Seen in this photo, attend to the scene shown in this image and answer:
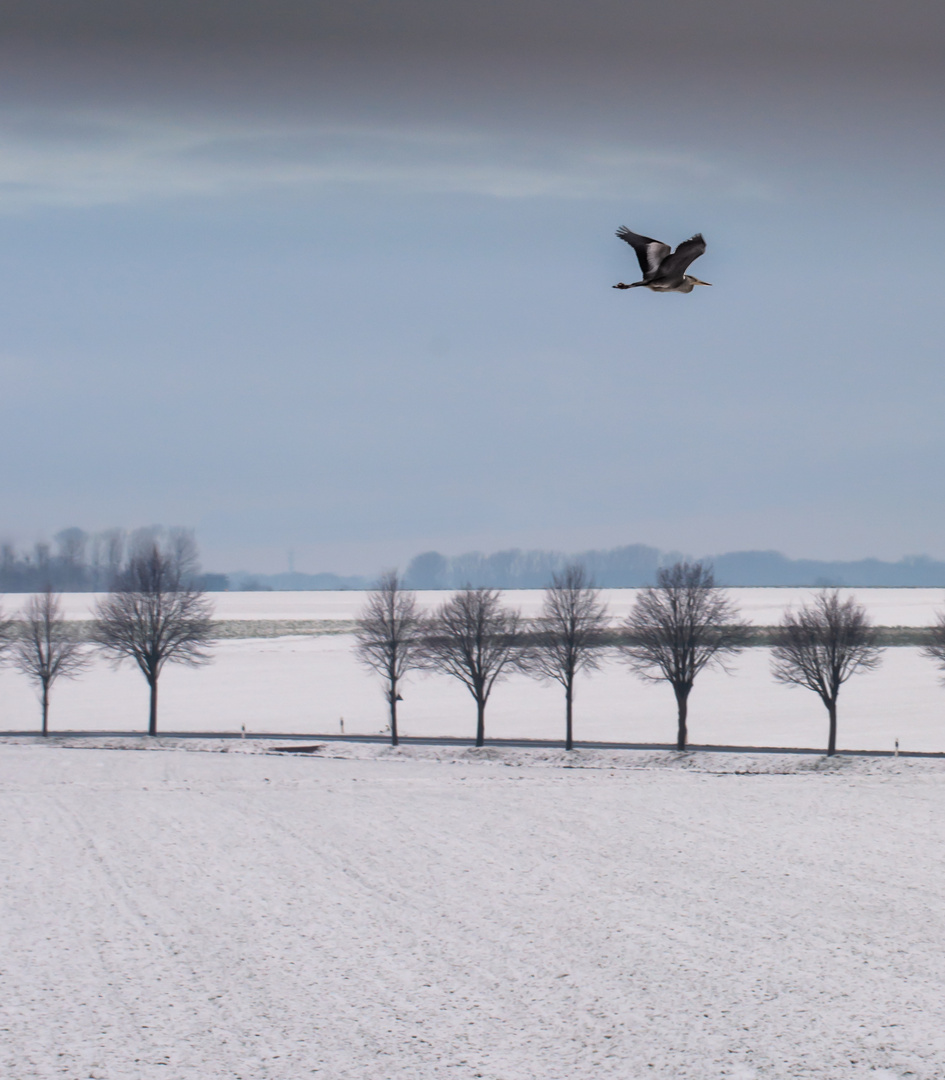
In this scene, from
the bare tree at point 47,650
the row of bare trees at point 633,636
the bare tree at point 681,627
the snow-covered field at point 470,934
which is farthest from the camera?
the bare tree at point 47,650

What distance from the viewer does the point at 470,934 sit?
21.3m

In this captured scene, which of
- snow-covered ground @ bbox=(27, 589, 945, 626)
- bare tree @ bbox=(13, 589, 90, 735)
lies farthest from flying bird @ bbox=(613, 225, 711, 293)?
snow-covered ground @ bbox=(27, 589, 945, 626)

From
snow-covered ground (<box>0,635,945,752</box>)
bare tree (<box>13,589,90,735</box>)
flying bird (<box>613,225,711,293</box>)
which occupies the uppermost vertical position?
flying bird (<box>613,225,711,293</box>)

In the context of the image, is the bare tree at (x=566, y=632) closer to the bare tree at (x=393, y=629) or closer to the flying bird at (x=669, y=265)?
the bare tree at (x=393, y=629)

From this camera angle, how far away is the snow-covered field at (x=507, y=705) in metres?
55.2

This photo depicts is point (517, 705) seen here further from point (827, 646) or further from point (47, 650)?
point (47, 650)

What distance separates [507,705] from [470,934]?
44858mm

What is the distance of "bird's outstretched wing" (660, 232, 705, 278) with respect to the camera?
11000mm

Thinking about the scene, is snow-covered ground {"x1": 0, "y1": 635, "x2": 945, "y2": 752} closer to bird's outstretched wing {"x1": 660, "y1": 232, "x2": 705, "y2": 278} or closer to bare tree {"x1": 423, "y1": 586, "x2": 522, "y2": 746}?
bare tree {"x1": 423, "y1": 586, "x2": 522, "y2": 746}

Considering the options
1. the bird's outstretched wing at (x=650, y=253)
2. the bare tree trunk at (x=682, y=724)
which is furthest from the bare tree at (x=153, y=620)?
the bird's outstretched wing at (x=650, y=253)

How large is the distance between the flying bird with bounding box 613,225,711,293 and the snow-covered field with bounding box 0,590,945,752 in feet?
141

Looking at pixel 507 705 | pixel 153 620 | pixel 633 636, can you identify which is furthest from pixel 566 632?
pixel 153 620

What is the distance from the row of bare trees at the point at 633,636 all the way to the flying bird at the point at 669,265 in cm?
4026

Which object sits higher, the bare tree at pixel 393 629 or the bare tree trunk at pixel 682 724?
Answer: the bare tree at pixel 393 629
